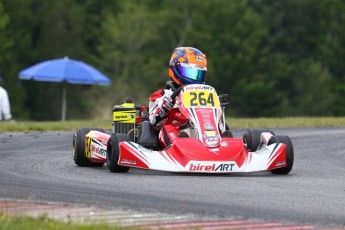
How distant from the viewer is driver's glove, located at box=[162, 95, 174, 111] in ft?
42.1

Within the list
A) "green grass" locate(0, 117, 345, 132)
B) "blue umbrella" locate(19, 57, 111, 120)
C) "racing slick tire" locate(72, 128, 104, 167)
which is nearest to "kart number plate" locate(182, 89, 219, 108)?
"racing slick tire" locate(72, 128, 104, 167)

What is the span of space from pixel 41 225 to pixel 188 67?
576 cm

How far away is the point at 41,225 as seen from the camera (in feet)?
25.3

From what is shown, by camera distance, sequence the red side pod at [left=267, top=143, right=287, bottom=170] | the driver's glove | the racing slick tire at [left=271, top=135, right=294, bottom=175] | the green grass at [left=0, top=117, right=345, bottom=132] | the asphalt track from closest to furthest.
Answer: the asphalt track → the red side pod at [left=267, top=143, right=287, bottom=170] → the racing slick tire at [left=271, top=135, right=294, bottom=175] → the driver's glove → the green grass at [left=0, top=117, right=345, bottom=132]

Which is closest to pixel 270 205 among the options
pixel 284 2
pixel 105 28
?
pixel 105 28

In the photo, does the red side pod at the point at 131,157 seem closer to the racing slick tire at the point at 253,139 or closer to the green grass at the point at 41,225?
the racing slick tire at the point at 253,139

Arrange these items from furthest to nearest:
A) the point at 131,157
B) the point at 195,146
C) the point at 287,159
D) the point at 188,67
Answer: the point at 188,67 < the point at 287,159 < the point at 131,157 < the point at 195,146

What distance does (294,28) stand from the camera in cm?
8331

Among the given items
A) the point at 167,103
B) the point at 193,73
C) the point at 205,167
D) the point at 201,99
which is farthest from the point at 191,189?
the point at 193,73

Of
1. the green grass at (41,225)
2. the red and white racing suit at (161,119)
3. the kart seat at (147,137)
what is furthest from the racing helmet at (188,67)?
the green grass at (41,225)

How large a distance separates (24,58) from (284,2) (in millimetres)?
21030

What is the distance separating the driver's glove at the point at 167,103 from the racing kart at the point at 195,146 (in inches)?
2.4

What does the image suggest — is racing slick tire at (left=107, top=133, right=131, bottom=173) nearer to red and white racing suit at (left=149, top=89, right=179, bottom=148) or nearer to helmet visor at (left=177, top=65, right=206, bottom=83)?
red and white racing suit at (left=149, top=89, right=179, bottom=148)

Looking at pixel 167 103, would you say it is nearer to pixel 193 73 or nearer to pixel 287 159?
pixel 193 73
